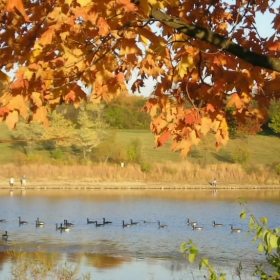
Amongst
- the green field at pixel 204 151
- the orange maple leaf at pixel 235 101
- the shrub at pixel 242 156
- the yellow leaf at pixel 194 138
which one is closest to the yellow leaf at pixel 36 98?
the yellow leaf at pixel 194 138

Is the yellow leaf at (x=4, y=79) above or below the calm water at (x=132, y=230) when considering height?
above

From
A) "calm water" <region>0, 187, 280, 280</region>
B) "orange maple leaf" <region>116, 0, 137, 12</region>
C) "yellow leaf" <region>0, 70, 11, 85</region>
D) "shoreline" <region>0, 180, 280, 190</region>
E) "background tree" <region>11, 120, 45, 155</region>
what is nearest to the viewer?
"orange maple leaf" <region>116, 0, 137, 12</region>

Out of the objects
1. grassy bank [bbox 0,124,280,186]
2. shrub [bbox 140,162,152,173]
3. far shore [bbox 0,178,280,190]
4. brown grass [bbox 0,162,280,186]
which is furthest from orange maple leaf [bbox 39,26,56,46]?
shrub [bbox 140,162,152,173]

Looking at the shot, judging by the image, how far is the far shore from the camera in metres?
41.5

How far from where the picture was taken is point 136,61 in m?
4.55

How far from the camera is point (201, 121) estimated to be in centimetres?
444

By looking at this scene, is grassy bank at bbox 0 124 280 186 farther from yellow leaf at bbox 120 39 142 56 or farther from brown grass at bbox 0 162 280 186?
yellow leaf at bbox 120 39 142 56

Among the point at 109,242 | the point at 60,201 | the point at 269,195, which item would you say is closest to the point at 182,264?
the point at 109,242

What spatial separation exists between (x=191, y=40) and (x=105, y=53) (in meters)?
0.85

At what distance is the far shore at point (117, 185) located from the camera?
41450 mm

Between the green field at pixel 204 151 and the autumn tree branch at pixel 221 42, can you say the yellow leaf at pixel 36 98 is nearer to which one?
the autumn tree branch at pixel 221 42

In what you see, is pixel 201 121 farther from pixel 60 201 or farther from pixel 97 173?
pixel 97 173

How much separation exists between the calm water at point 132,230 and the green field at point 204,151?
36.8 feet

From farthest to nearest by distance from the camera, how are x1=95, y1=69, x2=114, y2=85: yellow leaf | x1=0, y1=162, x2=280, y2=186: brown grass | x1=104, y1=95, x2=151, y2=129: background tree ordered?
x1=104, y1=95, x2=151, y2=129: background tree
x1=0, y1=162, x2=280, y2=186: brown grass
x1=95, y1=69, x2=114, y2=85: yellow leaf
